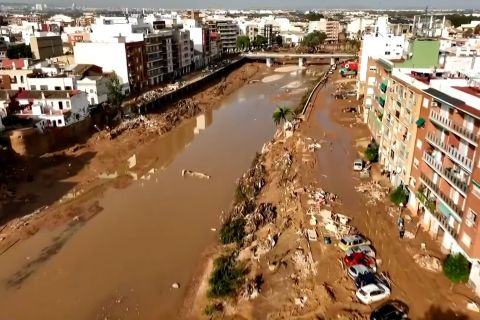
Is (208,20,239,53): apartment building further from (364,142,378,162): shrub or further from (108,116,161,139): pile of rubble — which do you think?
(364,142,378,162): shrub

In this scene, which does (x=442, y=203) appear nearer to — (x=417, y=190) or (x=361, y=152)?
(x=417, y=190)

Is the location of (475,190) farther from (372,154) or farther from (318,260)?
(372,154)

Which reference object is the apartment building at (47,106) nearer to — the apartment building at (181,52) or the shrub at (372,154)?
the shrub at (372,154)

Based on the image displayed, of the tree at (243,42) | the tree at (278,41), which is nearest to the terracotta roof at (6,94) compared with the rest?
the tree at (243,42)

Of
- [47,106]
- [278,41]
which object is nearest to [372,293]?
[47,106]

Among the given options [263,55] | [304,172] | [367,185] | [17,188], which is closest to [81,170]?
[17,188]
